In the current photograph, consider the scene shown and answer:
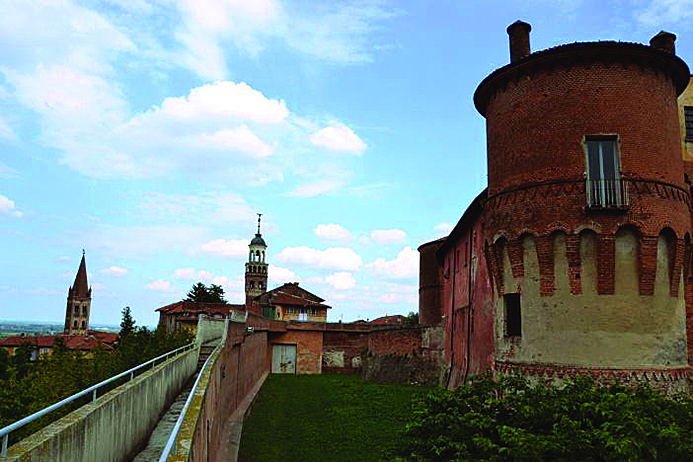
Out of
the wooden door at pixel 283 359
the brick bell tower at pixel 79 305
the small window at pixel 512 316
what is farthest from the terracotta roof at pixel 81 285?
the small window at pixel 512 316

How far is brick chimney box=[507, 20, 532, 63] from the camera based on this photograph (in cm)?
1733

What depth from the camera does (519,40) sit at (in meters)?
17.4

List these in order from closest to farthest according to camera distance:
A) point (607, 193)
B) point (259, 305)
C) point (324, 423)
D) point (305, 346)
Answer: point (607, 193) < point (324, 423) < point (305, 346) < point (259, 305)

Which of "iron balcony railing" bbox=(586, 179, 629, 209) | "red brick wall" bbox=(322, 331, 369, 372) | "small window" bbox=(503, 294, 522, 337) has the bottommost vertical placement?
"red brick wall" bbox=(322, 331, 369, 372)

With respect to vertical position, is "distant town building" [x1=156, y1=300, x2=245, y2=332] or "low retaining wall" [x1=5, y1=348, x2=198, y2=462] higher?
"distant town building" [x1=156, y1=300, x2=245, y2=332]

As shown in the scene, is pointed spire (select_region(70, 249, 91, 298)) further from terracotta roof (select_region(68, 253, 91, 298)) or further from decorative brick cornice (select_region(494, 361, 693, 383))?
decorative brick cornice (select_region(494, 361, 693, 383))

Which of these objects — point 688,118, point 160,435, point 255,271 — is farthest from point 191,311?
point 160,435

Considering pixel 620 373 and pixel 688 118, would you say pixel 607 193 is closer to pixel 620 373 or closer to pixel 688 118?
pixel 620 373

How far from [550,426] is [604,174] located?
290 inches

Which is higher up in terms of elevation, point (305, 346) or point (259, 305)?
point (259, 305)

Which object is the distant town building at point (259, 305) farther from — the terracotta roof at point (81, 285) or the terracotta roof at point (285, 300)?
the terracotta roof at point (81, 285)

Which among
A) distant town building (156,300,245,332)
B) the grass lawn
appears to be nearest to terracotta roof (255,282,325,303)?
distant town building (156,300,245,332)

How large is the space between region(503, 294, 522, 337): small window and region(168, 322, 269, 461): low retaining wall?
8541 millimetres

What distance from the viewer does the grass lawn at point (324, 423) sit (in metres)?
15.9
